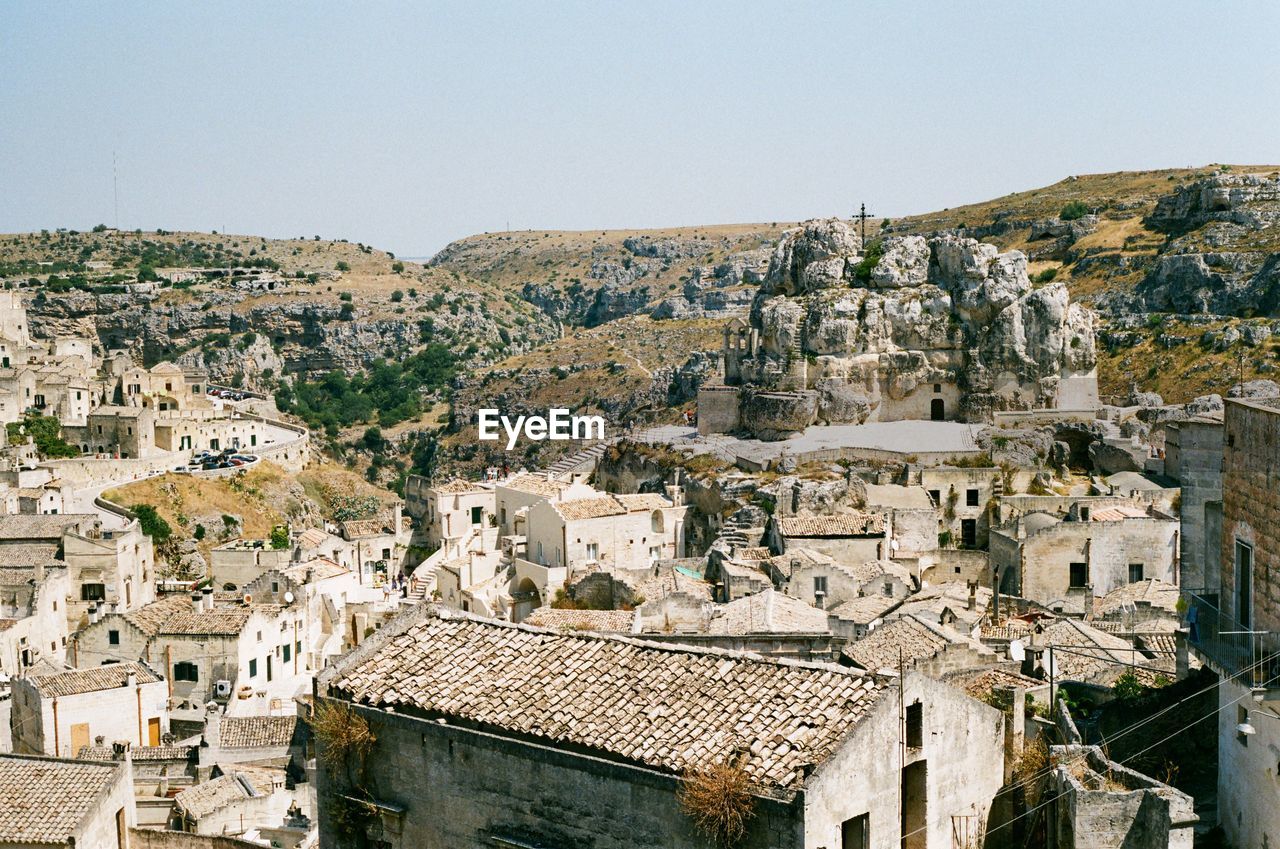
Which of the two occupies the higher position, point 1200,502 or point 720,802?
point 1200,502

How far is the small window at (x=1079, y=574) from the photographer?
39312 mm

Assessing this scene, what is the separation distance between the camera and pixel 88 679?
32906mm

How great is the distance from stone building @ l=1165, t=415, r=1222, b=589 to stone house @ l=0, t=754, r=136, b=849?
15.9 m

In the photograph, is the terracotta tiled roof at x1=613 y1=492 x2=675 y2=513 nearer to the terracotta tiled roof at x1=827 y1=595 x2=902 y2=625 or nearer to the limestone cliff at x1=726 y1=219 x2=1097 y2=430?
the limestone cliff at x1=726 y1=219 x2=1097 y2=430

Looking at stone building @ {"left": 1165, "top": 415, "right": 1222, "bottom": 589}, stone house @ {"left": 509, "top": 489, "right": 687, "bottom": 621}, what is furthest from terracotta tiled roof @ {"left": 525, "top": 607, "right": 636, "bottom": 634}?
stone building @ {"left": 1165, "top": 415, "right": 1222, "bottom": 589}

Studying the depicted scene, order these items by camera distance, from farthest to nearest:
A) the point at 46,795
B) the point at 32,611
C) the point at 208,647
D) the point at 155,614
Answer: the point at 32,611
the point at 155,614
the point at 208,647
the point at 46,795

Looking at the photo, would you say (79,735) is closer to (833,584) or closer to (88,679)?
(88,679)

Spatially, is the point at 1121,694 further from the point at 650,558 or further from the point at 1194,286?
the point at 1194,286

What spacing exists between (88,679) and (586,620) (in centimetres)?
1114

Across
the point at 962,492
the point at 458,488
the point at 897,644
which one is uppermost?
the point at 897,644

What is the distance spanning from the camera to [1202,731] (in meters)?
18.2

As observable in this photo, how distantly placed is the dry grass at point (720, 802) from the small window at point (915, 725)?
1.88 metres

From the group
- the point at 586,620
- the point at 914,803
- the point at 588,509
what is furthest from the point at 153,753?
the point at 914,803

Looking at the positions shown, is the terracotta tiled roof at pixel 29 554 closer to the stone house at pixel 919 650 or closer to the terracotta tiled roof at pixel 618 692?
the stone house at pixel 919 650
